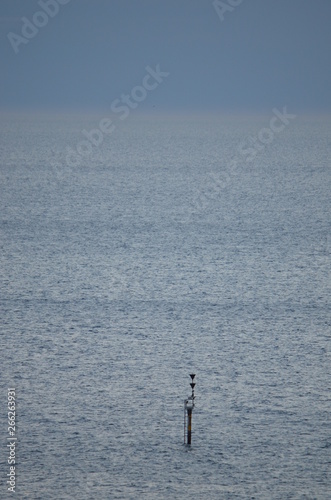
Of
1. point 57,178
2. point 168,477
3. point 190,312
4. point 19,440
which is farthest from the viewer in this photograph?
point 57,178

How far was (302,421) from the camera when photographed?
45.5 feet

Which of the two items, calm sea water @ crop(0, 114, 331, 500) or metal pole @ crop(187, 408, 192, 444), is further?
metal pole @ crop(187, 408, 192, 444)

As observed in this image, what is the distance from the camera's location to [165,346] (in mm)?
17781

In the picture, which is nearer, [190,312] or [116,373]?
[116,373]

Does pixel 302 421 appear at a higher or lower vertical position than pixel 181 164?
lower

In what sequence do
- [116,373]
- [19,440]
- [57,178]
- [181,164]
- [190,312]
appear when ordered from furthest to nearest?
1. [181,164]
2. [57,178]
3. [190,312]
4. [116,373]
5. [19,440]

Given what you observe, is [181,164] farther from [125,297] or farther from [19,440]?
[19,440]

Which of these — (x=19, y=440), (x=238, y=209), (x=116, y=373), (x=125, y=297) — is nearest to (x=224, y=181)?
(x=238, y=209)

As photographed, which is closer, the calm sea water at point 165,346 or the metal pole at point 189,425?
the calm sea water at point 165,346

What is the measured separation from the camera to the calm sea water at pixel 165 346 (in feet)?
40.1

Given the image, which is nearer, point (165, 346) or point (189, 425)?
point (189, 425)

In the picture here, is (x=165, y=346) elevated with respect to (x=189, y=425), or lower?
elevated

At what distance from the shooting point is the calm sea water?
12.2m

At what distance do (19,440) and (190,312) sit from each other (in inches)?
316
